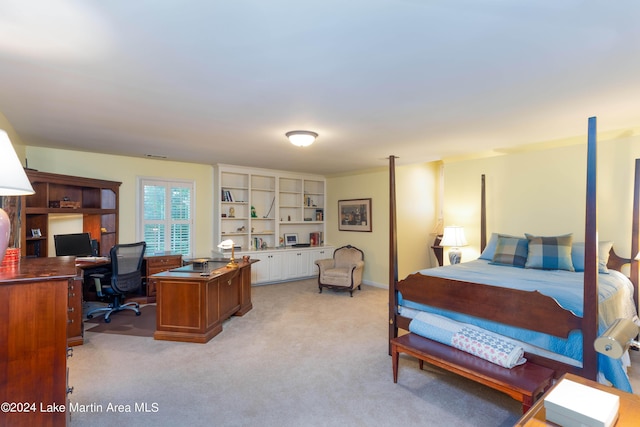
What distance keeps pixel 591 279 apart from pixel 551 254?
1671mm

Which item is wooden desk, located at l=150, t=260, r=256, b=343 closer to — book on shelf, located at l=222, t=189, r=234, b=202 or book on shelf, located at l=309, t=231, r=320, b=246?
book on shelf, located at l=222, t=189, r=234, b=202

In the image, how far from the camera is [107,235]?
484 centimetres

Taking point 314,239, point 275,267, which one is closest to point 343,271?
point 275,267

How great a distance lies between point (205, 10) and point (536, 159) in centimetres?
439

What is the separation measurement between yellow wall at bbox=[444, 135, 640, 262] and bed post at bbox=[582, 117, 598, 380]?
2.24 m

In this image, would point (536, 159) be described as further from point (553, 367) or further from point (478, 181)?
point (553, 367)

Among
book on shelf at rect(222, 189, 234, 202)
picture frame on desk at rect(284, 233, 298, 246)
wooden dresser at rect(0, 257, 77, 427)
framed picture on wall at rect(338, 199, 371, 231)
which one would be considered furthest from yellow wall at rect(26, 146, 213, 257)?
wooden dresser at rect(0, 257, 77, 427)

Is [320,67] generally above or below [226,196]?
above

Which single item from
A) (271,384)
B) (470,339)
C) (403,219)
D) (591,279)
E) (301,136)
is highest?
(301,136)

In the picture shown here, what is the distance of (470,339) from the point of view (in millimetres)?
2320

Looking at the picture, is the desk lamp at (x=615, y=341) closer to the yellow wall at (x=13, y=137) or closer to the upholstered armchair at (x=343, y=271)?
the upholstered armchair at (x=343, y=271)

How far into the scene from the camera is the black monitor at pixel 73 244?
4.10 m

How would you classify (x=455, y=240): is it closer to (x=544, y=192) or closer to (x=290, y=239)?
(x=544, y=192)

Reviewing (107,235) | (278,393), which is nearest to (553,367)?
(278,393)
